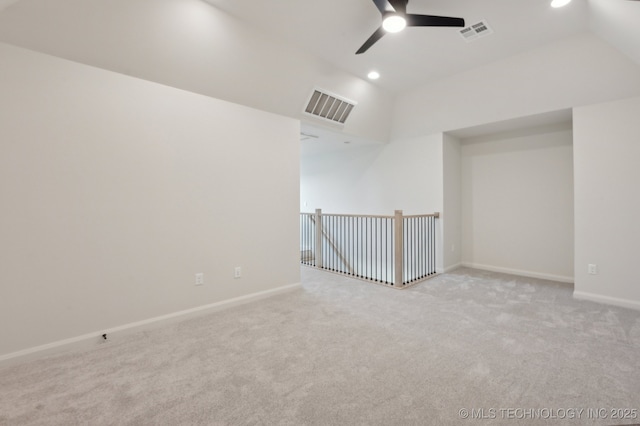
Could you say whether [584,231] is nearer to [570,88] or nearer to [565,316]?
[565,316]

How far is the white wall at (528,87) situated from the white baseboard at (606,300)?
2368 millimetres

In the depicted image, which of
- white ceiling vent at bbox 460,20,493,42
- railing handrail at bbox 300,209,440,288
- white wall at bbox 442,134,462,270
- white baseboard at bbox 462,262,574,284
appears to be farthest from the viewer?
white wall at bbox 442,134,462,270

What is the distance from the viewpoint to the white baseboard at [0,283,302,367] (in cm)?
215

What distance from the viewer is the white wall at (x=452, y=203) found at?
191 inches

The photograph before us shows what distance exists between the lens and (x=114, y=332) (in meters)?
2.52

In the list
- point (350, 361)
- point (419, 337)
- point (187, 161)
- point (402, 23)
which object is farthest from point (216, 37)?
point (419, 337)

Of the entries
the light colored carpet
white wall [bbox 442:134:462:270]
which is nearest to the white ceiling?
white wall [bbox 442:134:462:270]

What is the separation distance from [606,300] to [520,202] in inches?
73.0

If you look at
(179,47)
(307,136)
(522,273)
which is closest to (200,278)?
(179,47)

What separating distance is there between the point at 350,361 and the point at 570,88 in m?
4.12

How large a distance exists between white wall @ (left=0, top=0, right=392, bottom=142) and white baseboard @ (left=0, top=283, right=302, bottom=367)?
2.38 meters

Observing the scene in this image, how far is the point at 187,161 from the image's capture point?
2963mm

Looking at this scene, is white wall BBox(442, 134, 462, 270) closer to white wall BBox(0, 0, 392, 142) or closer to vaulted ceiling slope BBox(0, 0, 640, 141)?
vaulted ceiling slope BBox(0, 0, 640, 141)

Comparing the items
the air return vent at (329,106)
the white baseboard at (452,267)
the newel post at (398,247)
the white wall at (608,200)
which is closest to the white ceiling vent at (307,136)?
the air return vent at (329,106)
